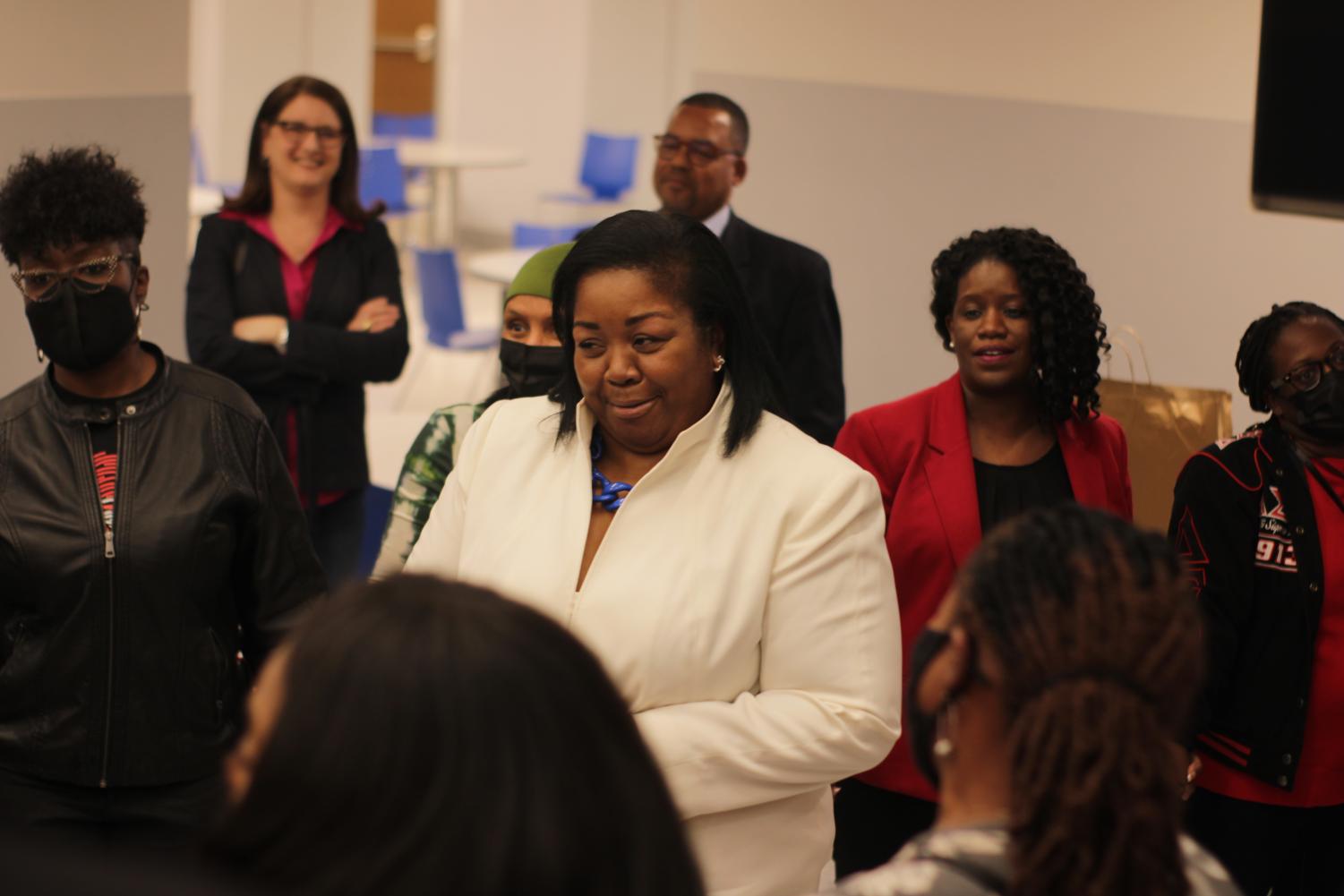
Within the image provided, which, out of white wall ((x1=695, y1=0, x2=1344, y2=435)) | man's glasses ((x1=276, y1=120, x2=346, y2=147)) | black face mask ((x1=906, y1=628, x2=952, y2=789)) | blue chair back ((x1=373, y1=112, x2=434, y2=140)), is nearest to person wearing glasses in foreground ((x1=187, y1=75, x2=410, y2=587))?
man's glasses ((x1=276, y1=120, x2=346, y2=147))

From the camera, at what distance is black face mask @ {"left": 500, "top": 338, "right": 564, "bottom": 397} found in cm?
316

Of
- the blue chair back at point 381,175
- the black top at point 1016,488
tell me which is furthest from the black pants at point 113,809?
the blue chair back at point 381,175

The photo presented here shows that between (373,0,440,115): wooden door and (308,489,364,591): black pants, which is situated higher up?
(373,0,440,115): wooden door

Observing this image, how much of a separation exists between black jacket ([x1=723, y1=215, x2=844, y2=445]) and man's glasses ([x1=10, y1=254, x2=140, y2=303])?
1.92 meters

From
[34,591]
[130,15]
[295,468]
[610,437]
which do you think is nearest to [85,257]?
[34,591]

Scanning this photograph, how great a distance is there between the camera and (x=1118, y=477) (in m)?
3.22

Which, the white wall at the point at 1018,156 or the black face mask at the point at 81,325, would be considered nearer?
the black face mask at the point at 81,325

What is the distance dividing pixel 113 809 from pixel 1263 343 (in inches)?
92.9

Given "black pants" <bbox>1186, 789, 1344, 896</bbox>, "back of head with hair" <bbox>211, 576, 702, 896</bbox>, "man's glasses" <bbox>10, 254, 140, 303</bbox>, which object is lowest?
"black pants" <bbox>1186, 789, 1344, 896</bbox>

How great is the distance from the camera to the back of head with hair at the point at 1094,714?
4.23 ft

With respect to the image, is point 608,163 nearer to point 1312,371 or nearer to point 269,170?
point 269,170

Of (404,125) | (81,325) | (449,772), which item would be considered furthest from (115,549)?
(404,125)

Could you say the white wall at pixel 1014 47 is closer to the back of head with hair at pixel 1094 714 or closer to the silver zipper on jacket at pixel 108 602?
the silver zipper on jacket at pixel 108 602

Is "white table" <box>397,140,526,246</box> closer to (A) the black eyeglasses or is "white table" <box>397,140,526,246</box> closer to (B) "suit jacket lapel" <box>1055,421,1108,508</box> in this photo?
(B) "suit jacket lapel" <box>1055,421,1108,508</box>
